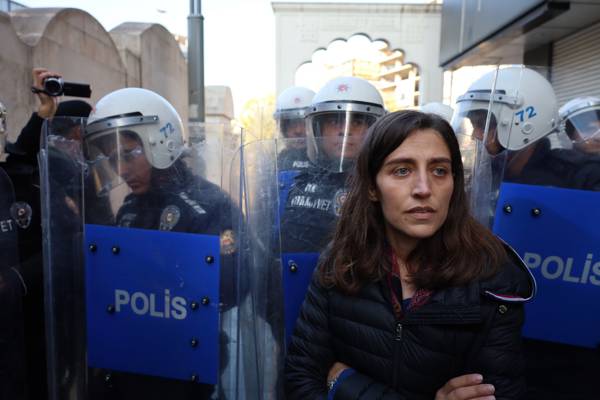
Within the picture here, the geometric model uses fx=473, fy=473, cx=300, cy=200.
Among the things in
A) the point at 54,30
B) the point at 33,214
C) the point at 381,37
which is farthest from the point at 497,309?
the point at 381,37

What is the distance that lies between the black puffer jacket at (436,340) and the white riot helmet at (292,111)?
115 inches

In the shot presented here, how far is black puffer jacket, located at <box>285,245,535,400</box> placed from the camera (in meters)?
1.13

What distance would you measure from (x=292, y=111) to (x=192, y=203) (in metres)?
2.97

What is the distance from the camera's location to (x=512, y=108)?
192 cm

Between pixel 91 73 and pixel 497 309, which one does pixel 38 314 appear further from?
pixel 91 73

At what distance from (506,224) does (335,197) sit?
62 centimetres

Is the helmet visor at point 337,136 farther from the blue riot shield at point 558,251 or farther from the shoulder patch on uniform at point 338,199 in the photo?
the blue riot shield at point 558,251

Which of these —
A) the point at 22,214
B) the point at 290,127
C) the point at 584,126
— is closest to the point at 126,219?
the point at 22,214

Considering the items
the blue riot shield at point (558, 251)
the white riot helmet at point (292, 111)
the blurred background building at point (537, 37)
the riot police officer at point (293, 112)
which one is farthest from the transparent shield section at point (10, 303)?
the blurred background building at point (537, 37)

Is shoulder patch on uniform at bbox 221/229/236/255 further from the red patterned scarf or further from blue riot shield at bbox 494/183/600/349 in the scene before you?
blue riot shield at bbox 494/183/600/349

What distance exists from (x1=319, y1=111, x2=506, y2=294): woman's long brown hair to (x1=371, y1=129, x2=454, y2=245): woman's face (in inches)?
1.0

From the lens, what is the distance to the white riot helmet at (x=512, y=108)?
6.18 ft

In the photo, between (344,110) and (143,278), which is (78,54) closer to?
(344,110)

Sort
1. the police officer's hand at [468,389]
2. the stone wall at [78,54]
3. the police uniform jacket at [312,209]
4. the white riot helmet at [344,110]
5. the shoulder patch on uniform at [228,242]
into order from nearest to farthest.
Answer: the police officer's hand at [468,389] → the shoulder patch on uniform at [228,242] → the police uniform jacket at [312,209] → the white riot helmet at [344,110] → the stone wall at [78,54]
